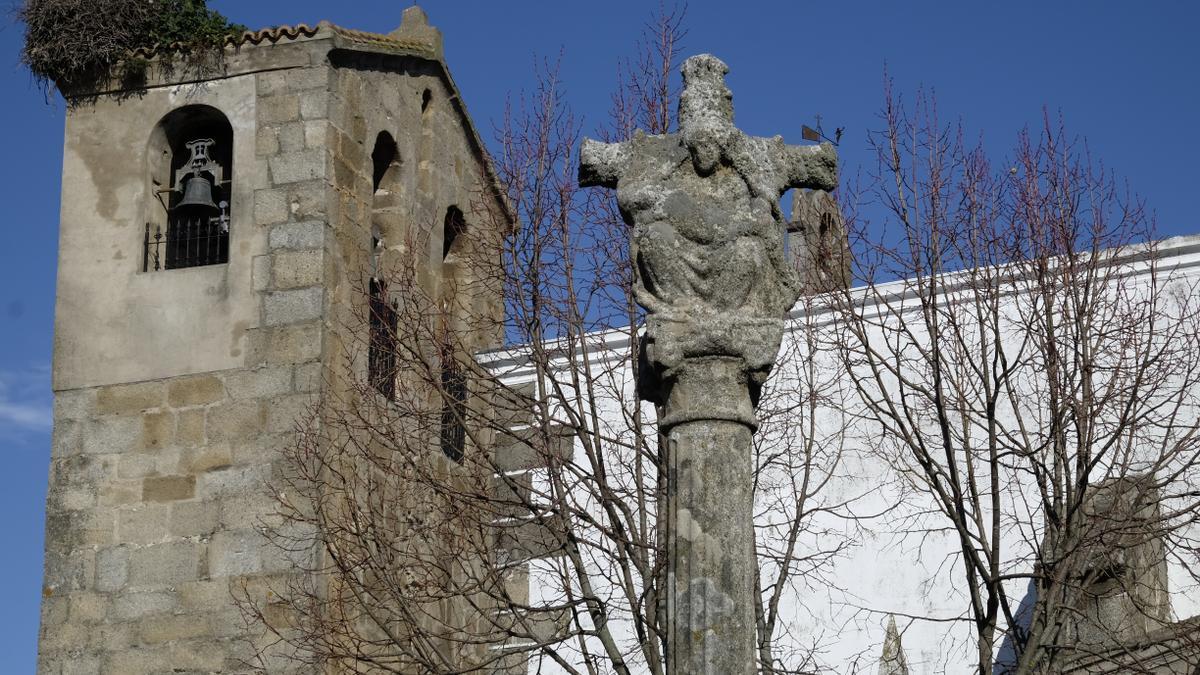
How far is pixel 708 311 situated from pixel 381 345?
9.62 m

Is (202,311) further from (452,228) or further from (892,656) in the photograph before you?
(892,656)

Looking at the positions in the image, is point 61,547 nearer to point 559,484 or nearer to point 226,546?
point 226,546

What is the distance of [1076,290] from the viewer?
12.8 metres

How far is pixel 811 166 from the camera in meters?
7.30

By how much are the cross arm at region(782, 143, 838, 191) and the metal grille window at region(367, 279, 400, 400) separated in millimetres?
8213

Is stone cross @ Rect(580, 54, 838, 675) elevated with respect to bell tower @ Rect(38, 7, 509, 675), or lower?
lower

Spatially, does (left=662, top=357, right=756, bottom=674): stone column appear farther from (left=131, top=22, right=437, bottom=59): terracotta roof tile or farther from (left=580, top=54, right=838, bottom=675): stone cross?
(left=131, top=22, right=437, bottom=59): terracotta roof tile

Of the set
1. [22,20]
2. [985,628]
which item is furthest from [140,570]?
[985,628]

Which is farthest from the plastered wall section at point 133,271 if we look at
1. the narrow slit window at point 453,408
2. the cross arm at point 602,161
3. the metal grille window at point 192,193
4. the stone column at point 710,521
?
the stone column at point 710,521

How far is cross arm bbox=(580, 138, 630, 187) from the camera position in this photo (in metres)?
7.14

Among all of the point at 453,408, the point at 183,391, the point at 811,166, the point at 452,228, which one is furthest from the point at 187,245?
the point at 811,166

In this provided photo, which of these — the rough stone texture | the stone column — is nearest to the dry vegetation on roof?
A: the rough stone texture

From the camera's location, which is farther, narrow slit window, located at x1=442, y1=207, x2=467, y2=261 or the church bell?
narrow slit window, located at x1=442, y1=207, x2=467, y2=261

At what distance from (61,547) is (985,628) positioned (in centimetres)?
797
